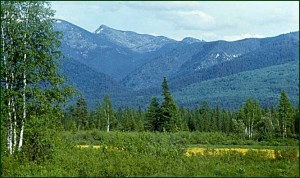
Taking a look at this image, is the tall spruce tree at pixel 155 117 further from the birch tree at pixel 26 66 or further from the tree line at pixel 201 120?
the birch tree at pixel 26 66

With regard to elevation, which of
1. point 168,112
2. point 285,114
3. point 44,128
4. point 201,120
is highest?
point 168,112

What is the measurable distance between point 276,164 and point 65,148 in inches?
Result: 432

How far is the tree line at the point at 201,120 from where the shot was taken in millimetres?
67312

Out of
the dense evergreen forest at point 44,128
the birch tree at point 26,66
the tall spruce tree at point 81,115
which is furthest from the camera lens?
the tall spruce tree at point 81,115

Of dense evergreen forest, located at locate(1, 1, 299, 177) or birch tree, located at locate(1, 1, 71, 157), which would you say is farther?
birch tree, located at locate(1, 1, 71, 157)

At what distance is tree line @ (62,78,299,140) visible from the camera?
67312 mm

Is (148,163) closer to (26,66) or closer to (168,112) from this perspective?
(26,66)

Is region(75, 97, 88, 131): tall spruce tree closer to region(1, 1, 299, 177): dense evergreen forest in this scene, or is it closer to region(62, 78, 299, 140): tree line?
region(62, 78, 299, 140): tree line

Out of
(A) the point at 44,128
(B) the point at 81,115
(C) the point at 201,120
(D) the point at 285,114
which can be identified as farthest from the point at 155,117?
(A) the point at 44,128

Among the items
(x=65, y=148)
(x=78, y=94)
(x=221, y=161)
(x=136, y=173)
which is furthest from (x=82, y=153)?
(x=221, y=161)

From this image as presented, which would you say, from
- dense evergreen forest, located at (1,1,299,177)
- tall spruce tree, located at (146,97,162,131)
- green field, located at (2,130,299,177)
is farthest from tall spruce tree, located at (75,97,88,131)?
dense evergreen forest, located at (1,1,299,177)

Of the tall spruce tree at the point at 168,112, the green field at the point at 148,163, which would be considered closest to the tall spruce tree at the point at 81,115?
the tall spruce tree at the point at 168,112

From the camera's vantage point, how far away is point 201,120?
103375 millimetres

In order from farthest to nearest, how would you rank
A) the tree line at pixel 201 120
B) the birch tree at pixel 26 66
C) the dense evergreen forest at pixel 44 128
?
1. the tree line at pixel 201 120
2. the birch tree at pixel 26 66
3. the dense evergreen forest at pixel 44 128
